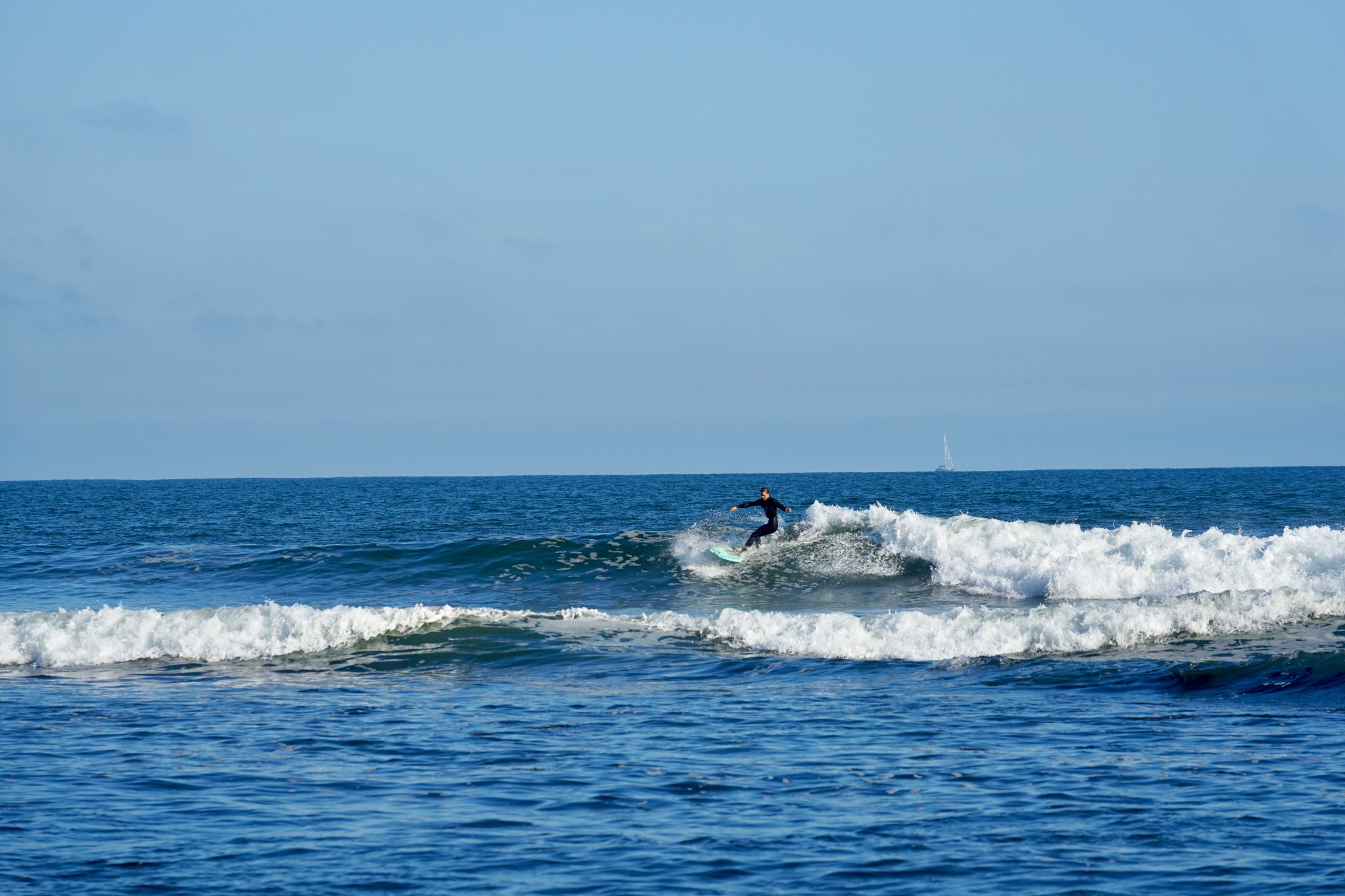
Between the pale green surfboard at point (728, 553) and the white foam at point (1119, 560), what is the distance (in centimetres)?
454

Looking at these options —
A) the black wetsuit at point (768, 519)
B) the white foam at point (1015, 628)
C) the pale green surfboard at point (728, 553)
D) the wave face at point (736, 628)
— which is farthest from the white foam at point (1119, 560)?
the wave face at point (736, 628)

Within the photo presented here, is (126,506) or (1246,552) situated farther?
(126,506)

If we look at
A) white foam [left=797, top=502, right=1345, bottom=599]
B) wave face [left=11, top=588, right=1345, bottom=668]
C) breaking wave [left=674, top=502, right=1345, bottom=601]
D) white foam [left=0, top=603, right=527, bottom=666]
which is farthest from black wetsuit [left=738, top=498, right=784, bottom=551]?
white foam [left=0, top=603, right=527, bottom=666]

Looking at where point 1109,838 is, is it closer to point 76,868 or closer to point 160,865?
point 160,865

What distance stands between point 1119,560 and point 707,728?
17.5 m

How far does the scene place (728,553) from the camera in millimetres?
31578

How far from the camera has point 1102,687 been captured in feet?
49.2

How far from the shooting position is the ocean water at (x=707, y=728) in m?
8.48

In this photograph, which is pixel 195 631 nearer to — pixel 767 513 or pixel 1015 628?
pixel 1015 628

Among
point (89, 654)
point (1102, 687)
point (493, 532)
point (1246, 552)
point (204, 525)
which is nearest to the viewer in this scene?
point (1102, 687)

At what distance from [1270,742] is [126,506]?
81.1 meters

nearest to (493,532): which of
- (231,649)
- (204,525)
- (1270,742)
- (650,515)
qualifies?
(650,515)

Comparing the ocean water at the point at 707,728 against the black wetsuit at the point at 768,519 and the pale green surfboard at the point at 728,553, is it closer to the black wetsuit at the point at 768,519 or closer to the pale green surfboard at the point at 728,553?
the pale green surfboard at the point at 728,553

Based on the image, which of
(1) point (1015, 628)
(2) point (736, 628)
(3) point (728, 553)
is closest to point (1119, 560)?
(1) point (1015, 628)
